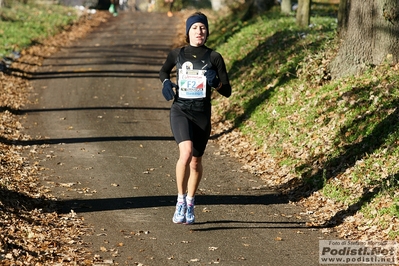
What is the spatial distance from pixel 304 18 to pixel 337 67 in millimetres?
8965

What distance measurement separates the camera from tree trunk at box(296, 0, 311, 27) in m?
23.7

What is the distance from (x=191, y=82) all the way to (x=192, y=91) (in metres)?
0.12

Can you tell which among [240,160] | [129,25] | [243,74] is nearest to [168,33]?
[129,25]

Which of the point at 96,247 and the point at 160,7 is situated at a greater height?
the point at 96,247

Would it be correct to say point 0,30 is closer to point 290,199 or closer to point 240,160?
point 240,160

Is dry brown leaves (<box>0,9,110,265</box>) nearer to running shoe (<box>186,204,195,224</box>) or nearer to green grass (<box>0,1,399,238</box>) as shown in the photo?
running shoe (<box>186,204,195,224</box>)

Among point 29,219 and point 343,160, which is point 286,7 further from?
point 29,219

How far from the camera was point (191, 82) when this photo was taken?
9.15 meters

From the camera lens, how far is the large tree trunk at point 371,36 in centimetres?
1448

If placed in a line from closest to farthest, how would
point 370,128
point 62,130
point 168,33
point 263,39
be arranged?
point 370,128 < point 62,130 < point 263,39 < point 168,33

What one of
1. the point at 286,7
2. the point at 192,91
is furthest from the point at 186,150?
the point at 286,7

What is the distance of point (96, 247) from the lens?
8.40 m

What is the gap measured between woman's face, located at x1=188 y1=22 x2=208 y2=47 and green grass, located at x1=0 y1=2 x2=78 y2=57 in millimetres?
20384

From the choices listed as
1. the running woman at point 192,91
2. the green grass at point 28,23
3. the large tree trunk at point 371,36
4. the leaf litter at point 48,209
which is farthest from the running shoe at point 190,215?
the green grass at point 28,23
